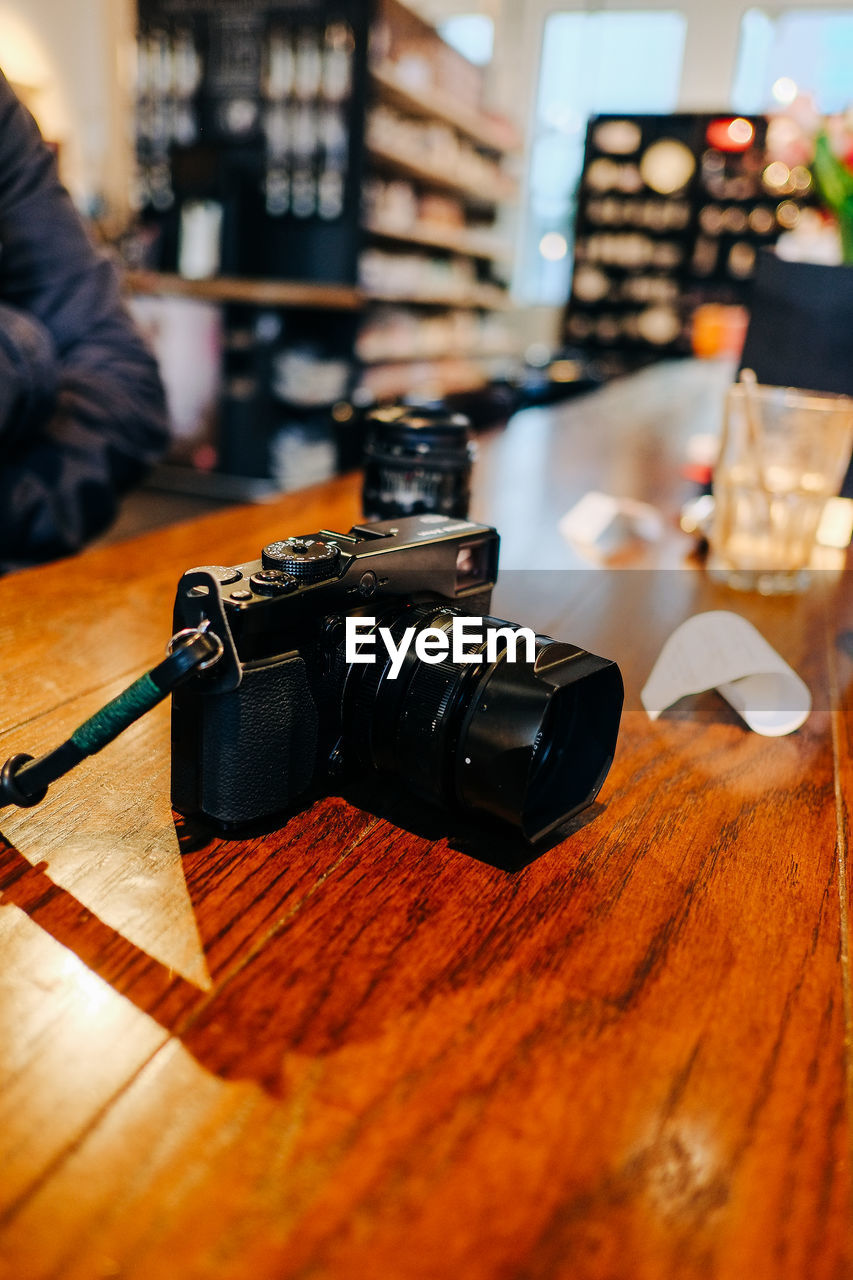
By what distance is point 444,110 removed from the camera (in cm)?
414

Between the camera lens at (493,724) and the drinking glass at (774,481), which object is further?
the drinking glass at (774,481)

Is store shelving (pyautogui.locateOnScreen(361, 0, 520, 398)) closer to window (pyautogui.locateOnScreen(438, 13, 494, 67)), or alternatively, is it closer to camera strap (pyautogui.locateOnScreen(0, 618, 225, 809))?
window (pyautogui.locateOnScreen(438, 13, 494, 67))

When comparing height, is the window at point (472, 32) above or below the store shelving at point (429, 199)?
above

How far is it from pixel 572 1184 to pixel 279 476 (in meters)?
3.33

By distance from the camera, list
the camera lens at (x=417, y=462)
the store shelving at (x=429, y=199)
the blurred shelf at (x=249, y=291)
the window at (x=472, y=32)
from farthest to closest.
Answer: the window at (x=472, y=32) < the store shelving at (x=429, y=199) < the blurred shelf at (x=249, y=291) < the camera lens at (x=417, y=462)

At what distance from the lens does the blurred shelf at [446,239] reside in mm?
3803

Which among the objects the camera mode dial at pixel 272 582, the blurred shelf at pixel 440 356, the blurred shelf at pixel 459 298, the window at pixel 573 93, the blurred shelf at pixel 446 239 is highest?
the window at pixel 573 93

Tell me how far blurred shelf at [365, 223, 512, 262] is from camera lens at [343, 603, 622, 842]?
3375 millimetres

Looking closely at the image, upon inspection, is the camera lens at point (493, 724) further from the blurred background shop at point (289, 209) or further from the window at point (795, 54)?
the window at point (795, 54)

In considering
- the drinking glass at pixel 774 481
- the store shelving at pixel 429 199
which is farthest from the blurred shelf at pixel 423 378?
the drinking glass at pixel 774 481

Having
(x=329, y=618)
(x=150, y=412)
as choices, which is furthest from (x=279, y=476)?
(x=329, y=618)

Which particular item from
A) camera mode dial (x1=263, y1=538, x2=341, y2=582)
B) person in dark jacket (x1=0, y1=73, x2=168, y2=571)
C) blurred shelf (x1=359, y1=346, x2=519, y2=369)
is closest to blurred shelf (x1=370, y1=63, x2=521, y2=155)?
blurred shelf (x1=359, y1=346, x2=519, y2=369)

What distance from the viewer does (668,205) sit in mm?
6922

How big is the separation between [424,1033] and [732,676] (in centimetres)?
40
